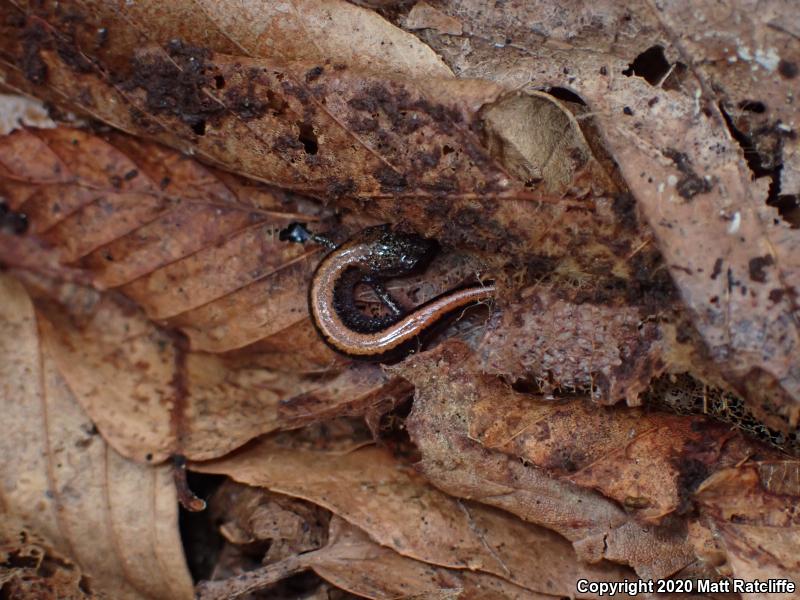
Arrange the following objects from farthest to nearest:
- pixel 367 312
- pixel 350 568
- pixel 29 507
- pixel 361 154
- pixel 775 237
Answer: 1. pixel 367 312
2. pixel 29 507
3. pixel 350 568
4. pixel 361 154
5. pixel 775 237

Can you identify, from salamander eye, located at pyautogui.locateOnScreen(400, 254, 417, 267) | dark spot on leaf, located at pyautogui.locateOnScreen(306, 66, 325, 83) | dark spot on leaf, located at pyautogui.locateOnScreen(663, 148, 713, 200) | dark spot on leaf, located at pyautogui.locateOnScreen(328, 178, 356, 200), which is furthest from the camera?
salamander eye, located at pyautogui.locateOnScreen(400, 254, 417, 267)

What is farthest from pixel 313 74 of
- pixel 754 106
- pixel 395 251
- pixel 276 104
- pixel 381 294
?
pixel 754 106

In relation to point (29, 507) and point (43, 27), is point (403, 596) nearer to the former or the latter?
point (29, 507)

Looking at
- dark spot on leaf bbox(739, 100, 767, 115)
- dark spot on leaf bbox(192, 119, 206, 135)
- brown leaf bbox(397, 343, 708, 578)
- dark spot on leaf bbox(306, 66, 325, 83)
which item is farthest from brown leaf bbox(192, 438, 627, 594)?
dark spot on leaf bbox(739, 100, 767, 115)

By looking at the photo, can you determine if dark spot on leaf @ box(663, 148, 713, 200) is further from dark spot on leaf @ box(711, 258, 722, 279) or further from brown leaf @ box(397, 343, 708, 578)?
brown leaf @ box(397, 343, 708, 578)

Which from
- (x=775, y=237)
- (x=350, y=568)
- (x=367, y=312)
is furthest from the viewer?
(x=367, y=312)

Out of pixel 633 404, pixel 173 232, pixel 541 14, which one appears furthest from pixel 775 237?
pixel 173 232

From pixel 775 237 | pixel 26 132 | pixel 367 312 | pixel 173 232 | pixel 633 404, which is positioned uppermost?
pixel 26 132
